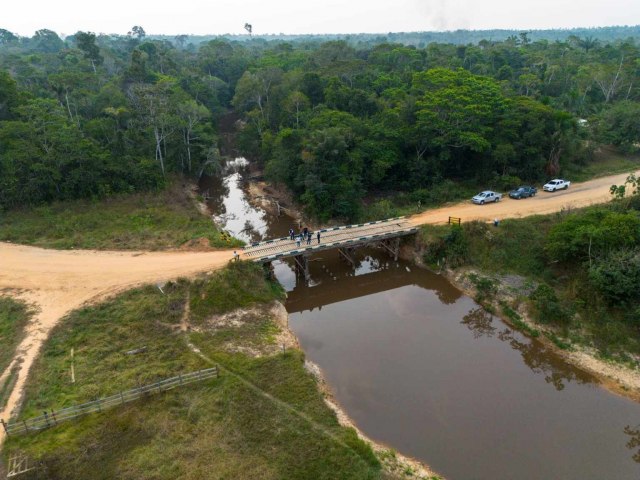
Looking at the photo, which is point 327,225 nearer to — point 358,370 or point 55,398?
point 358,370

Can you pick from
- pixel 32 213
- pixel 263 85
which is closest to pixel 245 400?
pixel 32 213

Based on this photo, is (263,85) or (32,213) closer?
(32,213)

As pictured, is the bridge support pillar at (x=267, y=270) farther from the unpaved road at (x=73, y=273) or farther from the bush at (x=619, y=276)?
the bush at (x=619, y=276)

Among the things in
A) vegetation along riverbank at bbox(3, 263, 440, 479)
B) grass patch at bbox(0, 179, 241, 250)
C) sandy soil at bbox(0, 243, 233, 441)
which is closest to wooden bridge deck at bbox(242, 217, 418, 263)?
sandy soil at bbox(0, 243, 233, 441)

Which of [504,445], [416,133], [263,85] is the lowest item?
[504,445]

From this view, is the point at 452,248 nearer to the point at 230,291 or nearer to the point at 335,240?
the point at 335,240

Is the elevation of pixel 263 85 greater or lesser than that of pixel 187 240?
greater
